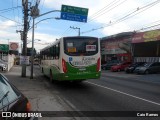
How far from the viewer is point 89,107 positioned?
12.0 metres

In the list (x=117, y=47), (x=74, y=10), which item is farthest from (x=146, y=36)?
(x=74, y=10)

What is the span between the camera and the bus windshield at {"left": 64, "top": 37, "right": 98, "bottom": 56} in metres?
18.7

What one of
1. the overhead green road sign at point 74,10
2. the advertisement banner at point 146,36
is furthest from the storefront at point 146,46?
the overhead green road sign at point 74,10

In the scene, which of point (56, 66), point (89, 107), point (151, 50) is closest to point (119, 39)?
point (151, 50)

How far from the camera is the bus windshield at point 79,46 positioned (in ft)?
61.3

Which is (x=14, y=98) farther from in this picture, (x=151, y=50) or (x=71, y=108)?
(x=151, y=50)

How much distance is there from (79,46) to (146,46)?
3488 cm

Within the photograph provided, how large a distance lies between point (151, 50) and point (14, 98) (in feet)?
157

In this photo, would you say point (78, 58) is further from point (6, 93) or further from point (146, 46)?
point (146, 46)

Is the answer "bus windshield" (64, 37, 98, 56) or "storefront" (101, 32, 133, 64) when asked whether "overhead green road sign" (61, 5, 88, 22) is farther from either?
"storefront" (101, 32, 133, 64)

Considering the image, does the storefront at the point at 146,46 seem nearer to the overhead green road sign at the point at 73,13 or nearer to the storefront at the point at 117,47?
the storefront at the point at 117,47

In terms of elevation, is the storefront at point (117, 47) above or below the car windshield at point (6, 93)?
above

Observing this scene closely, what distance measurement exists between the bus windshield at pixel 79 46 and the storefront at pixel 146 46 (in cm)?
2655

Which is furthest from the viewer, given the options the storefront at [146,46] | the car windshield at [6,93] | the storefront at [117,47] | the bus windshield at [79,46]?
the storefront at [117,47]
